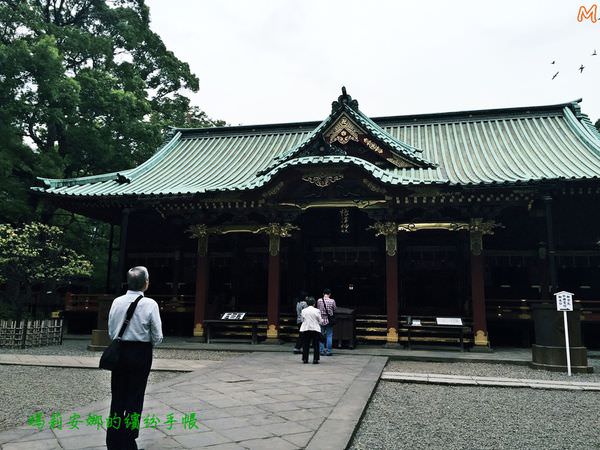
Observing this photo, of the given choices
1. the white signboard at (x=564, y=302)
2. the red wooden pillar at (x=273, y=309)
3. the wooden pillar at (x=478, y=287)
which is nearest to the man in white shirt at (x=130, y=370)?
the white signboard at (x=564, y=302)

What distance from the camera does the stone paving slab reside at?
7801mm

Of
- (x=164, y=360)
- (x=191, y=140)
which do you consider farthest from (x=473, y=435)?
(x=191, y=140)

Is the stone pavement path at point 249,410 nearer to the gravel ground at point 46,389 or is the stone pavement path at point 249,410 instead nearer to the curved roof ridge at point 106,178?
the gravel ground at point 46,389

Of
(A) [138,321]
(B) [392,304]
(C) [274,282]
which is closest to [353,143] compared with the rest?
(C) [274,282]

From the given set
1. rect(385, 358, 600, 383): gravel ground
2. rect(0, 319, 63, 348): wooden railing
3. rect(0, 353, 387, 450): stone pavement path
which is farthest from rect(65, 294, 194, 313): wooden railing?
rect(385, 358, 600, 383): gravel ground

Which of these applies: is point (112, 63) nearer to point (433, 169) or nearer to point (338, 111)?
point (338, 111)

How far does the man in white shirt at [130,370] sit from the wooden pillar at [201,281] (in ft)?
33.4

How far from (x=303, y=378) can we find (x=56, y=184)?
11.3 meters

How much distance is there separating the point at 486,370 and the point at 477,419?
4504mm

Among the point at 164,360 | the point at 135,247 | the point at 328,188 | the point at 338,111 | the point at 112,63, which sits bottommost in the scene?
the point at 164,360

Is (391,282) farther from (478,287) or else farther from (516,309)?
(516,309)

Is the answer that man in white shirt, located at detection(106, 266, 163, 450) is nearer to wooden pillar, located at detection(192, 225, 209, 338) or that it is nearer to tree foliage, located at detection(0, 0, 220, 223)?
wooden pillar, located at detection(192, 225, 209, 338)

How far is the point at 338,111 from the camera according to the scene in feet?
47.3

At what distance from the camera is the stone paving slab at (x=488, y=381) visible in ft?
25.6
